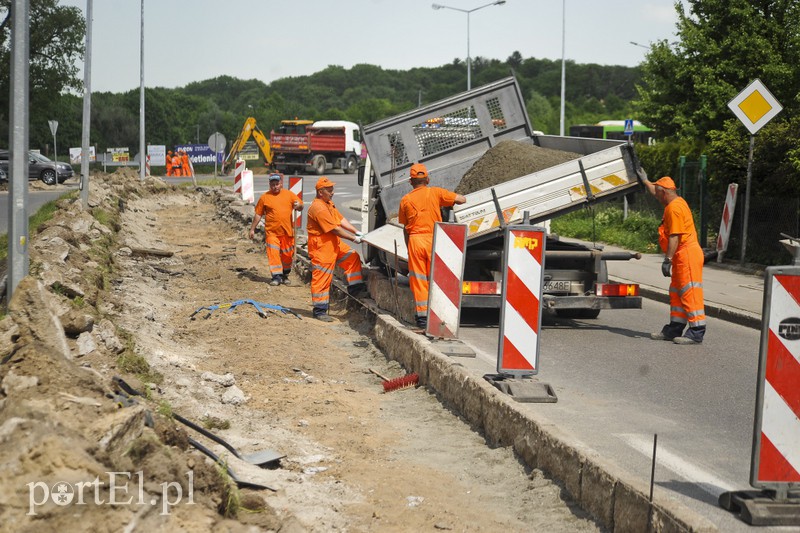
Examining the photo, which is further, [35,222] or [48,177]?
[48,177]

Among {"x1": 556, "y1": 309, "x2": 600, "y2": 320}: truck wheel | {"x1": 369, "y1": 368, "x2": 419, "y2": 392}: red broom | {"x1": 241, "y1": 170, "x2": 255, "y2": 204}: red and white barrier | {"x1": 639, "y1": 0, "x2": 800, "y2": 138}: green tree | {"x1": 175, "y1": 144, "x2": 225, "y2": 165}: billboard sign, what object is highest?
{"x1": 639, "y1": 0, "x2": 800, "y2": 138}: green tree

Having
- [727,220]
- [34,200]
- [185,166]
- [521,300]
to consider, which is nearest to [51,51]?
[185,166]

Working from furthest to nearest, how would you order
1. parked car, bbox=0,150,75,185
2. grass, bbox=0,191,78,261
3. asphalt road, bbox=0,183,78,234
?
1. parked car, bbox=0,150,75,185
2. asphalt road, bbox=0,183,78,234
3. grass, bbox=0,191,78,261

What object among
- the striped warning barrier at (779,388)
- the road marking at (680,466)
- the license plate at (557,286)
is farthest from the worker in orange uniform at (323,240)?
the striped warning barrier at (779,388)

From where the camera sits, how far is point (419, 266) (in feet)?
34.5

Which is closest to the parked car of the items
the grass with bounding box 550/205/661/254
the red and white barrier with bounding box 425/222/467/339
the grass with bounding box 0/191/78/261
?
the grass with bounding box 0/191/78/261

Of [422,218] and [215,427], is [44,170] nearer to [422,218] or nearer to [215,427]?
[422,218]

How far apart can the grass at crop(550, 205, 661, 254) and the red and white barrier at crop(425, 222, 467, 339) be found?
10765mm

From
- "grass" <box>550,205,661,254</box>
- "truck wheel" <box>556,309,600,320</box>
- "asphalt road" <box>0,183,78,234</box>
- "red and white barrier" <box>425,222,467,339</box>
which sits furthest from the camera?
"asphalt road" <box>0,183,78,234</box>

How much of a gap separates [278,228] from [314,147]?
4364cm

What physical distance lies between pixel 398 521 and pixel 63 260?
740 centimetres

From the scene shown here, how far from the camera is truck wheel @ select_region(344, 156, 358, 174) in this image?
60434 millimetres

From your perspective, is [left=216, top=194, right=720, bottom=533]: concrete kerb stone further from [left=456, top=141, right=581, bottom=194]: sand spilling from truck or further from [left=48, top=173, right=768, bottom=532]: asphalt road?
[left=456, top=141, right=581, bottom=194]: sand spilling from truck

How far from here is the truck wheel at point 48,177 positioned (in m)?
46.1
